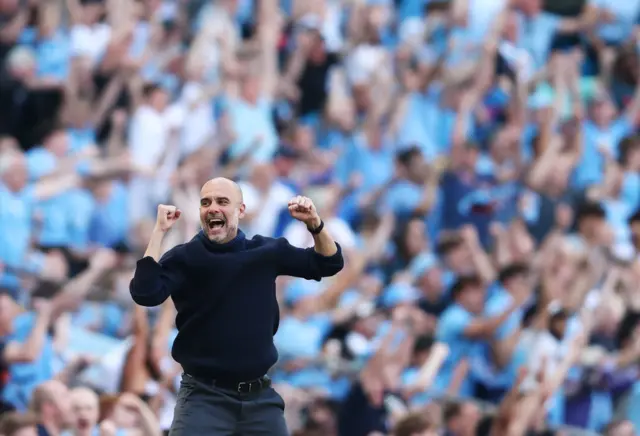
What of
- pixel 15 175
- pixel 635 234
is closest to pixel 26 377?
pixel 15 175

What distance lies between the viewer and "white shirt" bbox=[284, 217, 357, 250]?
12.2 meters

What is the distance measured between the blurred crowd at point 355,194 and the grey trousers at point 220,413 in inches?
80.1

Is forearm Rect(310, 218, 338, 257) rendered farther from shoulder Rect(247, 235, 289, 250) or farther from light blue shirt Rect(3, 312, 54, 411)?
light blue shirt Rect(3, 312, 54, 411)

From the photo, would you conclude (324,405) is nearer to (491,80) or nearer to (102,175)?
(102,175)

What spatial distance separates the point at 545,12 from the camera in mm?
16578

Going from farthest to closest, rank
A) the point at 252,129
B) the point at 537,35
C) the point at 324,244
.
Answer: the point at 537,35
the point at 252,129
the point at 324,244

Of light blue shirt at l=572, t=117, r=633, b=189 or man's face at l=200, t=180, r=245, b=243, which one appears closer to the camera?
man's face at l=200, t=180, r=245, b=243

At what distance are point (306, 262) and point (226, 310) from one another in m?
0.42

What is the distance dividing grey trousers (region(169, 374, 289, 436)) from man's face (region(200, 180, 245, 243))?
2.13 feet

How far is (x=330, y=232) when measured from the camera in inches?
494

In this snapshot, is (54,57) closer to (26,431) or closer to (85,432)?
(85,432)

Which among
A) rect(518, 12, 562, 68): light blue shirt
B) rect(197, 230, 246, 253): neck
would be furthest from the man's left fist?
rect(518, 12, 562, 68): light blue shirt

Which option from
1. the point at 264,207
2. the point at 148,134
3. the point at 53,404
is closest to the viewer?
the point at 53,404

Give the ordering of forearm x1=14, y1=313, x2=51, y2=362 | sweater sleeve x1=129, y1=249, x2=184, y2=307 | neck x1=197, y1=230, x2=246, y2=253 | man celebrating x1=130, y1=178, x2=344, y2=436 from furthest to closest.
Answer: forearm x1=14, y1=313, x2=51, y2=362 < neck x1=197, y1=230, x2=246, y2=253 < man celebrating x1=130, y1=178, x2=344, y2=436 < sweater sleeve x1=129, y1=249, x2=184, y2=307
